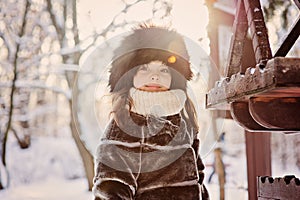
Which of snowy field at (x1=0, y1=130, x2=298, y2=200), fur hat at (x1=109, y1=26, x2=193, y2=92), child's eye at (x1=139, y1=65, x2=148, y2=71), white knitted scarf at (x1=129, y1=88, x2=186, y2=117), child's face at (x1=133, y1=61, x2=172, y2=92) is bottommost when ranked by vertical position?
snowy field at (x1=0, y1=130, x2=298, y2=200)

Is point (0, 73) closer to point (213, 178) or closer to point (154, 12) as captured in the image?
point (154, 12)

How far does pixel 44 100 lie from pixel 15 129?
19cm

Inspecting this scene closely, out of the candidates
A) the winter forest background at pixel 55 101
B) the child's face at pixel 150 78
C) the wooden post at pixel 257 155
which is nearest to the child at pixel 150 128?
the child's face at pixel 150 78

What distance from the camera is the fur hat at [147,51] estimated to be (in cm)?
79

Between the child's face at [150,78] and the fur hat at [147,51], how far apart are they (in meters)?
0.01

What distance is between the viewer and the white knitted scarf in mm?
767

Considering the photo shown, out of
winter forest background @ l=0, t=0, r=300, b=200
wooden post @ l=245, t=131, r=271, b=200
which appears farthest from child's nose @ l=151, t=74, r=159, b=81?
winter forest background @ l=0, t=0, r=300, b=200

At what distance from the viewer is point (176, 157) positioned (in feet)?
2.46

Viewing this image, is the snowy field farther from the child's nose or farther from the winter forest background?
the child's nose

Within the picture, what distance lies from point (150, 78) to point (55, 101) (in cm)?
133

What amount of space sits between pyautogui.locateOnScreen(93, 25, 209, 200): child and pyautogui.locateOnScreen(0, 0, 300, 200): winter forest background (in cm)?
92

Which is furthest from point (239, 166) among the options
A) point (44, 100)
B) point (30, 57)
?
point (30, 57)

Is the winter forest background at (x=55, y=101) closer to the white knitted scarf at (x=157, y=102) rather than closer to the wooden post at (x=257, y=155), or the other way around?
the wooden post at (x=257, y=155)

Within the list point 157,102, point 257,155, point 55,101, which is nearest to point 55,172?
point 55,101
